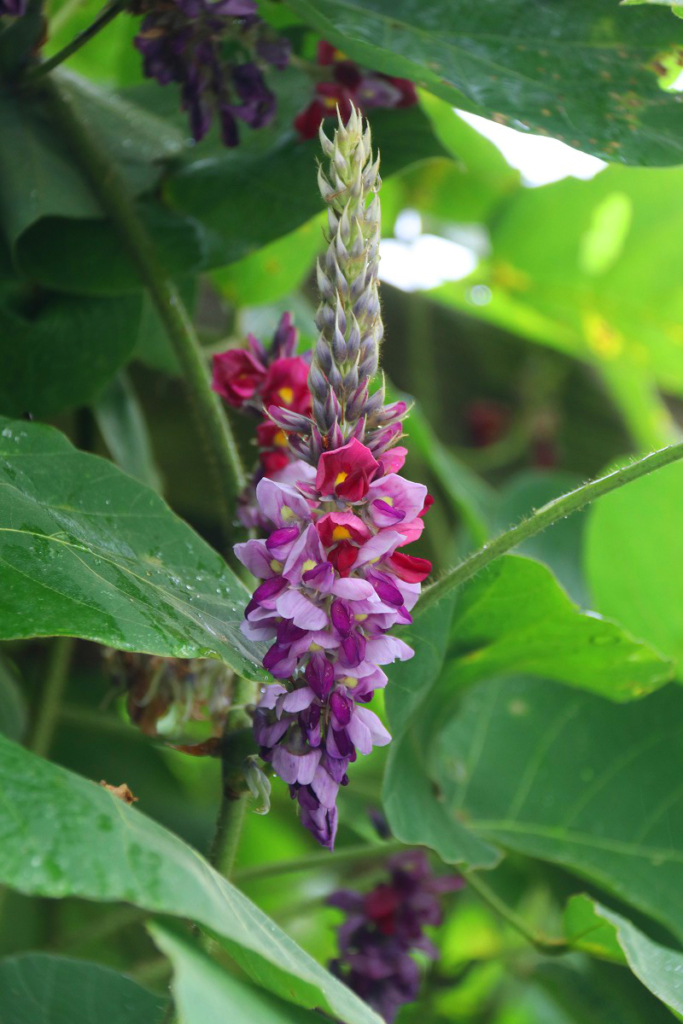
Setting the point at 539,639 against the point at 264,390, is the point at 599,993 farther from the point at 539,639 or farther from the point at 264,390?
the point at 264,390

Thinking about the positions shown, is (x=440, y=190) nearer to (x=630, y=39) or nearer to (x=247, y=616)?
(x=630, y=39)

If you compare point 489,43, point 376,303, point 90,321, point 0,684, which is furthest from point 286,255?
point 376,303

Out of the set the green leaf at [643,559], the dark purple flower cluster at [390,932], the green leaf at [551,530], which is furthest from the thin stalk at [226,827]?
the green leaf at [551,530]

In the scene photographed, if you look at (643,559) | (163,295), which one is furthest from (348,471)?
(643,559)

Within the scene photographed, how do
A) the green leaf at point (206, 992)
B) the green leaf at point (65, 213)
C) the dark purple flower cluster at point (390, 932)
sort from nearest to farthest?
Result: the green leaf at point (206, 992) → the green leaf at point (65, 213) → the dark purple flower cluster at point (390, 932)

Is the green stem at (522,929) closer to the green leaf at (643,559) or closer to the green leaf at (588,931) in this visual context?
the green leaf at (588,931)

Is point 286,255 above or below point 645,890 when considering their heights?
above

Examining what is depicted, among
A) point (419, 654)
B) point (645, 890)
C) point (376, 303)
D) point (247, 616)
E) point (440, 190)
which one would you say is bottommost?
point (645, 890)
